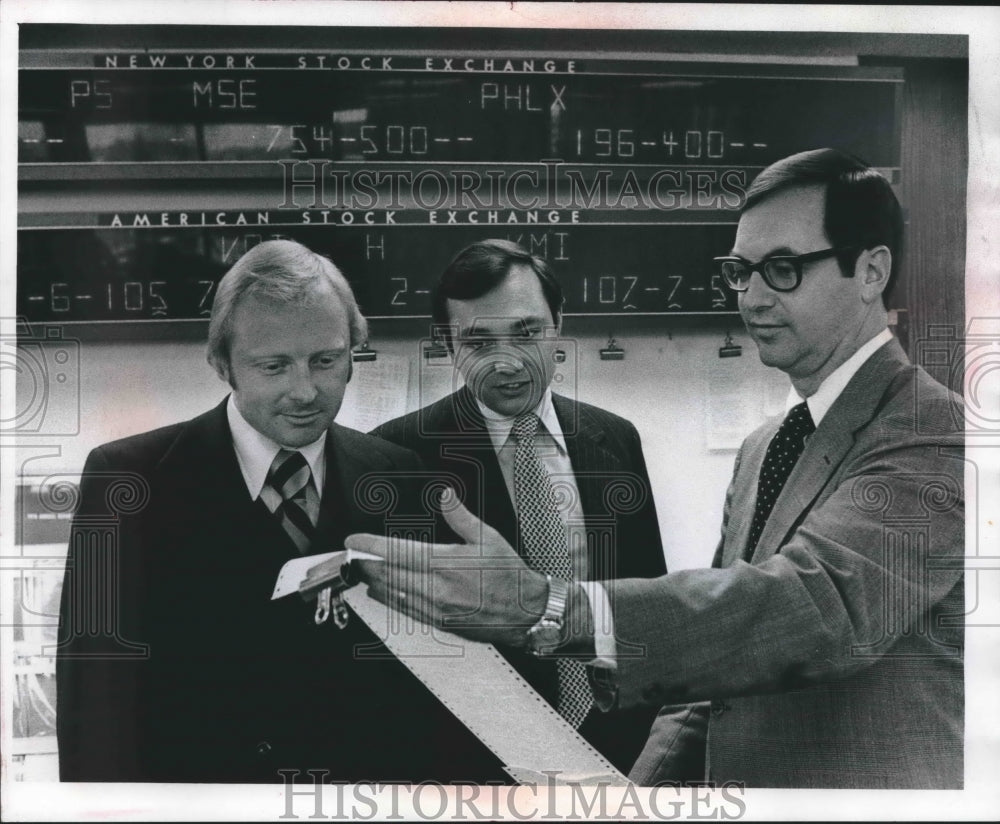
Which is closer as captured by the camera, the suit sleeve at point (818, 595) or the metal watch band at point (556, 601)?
Result: the suit sleeve at point (818, 595)

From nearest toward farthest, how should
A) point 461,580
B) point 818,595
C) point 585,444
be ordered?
point 818,595 → point 461,580 → point 585,444

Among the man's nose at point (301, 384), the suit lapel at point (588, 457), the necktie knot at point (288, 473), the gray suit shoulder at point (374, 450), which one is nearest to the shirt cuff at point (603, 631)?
the suit lapel at point (588, 457)

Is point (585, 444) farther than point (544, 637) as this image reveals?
Yes

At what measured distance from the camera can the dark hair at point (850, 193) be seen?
11.4ft

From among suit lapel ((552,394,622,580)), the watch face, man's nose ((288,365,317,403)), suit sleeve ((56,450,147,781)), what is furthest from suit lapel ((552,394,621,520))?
suit sleeve ((56,450,147,781))

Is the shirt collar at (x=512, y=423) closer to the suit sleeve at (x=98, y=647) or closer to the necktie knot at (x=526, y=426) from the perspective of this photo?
the necktie knot at (x=526, y=426)

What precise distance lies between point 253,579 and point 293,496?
0.90 ft

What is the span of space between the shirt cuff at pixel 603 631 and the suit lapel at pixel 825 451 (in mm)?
469

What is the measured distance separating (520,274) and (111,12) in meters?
1.50

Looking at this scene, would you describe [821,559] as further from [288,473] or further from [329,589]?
[288,473]

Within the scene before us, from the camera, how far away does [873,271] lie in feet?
11.4

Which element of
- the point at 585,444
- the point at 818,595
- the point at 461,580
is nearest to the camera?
the point at 818,595

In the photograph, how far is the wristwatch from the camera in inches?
132

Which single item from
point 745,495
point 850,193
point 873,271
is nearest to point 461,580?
point 745,495
